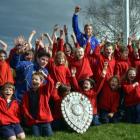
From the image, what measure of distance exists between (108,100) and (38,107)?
84.3 inches

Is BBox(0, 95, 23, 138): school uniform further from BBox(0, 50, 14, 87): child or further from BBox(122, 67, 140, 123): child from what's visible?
BBox(122, 67, 140, 123): child

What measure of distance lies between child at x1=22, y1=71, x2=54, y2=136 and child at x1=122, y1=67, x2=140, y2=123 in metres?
2.30

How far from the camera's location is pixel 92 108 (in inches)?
406

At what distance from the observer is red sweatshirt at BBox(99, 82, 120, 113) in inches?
430

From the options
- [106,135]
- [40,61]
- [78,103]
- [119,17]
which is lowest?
[106,135]

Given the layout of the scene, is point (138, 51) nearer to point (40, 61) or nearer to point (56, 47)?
point (56, 47)

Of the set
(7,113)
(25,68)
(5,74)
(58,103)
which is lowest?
(7,113)

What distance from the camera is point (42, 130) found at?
31.0ft

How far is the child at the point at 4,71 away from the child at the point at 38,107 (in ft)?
A: 2.45

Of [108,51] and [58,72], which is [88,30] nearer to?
[108,51]

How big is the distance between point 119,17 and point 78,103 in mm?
28417

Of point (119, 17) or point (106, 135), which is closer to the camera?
point (106, 135)

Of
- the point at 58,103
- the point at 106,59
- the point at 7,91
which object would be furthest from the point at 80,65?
the point at 7,91

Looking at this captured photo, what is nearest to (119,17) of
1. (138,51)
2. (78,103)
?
(138,51)
